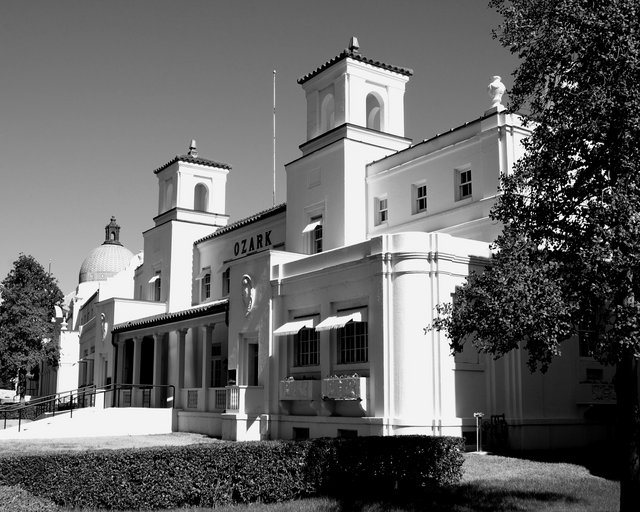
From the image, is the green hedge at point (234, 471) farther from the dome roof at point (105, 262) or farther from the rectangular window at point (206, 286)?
the dome roof at point (105, 262)

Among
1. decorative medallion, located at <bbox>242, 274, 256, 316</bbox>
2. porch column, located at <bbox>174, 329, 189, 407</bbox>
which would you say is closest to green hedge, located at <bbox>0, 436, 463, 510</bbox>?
decorative medallion, located at <bbox>242, 274, 256, 316</bbox>

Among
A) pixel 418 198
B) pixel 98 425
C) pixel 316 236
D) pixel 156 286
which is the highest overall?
pixel 418 198

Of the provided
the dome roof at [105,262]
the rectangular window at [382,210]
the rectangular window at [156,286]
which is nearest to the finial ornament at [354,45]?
the rectangular window at [382,210]

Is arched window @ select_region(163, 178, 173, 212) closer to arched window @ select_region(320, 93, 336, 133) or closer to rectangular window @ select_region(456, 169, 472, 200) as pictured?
arched window @ select_region(320, 93, 336, 133)

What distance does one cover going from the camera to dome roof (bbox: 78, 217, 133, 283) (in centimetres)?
7269

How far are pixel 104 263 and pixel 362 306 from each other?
5440 cm

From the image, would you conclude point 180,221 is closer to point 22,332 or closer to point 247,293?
point 247,293

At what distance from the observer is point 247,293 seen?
90.6 ft

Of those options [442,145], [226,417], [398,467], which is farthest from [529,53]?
[226,417]

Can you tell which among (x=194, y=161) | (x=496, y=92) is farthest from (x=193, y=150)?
(x=496, y=92)

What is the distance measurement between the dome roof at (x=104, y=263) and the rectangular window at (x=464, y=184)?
51392mm

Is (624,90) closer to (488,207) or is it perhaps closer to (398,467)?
(398,467)

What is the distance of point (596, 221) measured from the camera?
12.2m

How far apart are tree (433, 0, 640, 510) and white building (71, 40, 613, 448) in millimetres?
7915
